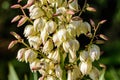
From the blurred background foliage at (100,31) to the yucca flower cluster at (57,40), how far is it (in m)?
3.27

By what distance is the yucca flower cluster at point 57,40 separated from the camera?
116 inches

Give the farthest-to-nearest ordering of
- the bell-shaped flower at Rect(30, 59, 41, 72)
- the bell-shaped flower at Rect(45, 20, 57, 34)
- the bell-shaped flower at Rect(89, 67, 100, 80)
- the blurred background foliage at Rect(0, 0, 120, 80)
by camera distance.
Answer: the blurred background foliage at Rect(0, 0, 120, 80), the bell-shaped flower at Rect(89, 67, 100, 80), the bell-shaped flower at Rect(30, 59, 41, 72), the bell-shaped flower at Rect(45, 20, 57, 34)

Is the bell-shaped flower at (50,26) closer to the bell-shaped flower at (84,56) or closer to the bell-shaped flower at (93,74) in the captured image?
the bell-shaped flower at (84,56)

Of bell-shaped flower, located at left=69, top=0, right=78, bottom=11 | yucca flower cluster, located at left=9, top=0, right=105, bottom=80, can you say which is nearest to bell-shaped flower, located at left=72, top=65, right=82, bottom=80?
yucca flower cluster, located at left=9, top=0, right=105, bottom=80

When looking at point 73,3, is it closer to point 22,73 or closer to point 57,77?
point 57,77

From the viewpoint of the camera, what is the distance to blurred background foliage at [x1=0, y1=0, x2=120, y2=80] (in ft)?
23.3

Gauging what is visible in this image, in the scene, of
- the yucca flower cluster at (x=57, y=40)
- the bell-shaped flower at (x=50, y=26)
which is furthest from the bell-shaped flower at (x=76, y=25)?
the bell-shaped flower at (x=50, y=26)

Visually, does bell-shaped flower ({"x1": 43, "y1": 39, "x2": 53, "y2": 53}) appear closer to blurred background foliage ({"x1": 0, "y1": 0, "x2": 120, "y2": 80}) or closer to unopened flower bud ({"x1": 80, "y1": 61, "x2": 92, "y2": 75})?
unopened flower bud ({"x1": 80, "y1": 61, "x2": 92, "y2": 75})

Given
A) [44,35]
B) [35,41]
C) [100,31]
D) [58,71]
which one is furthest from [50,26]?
[100,31]

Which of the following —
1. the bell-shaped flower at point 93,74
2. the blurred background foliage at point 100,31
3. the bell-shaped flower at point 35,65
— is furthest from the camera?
the blurred background foliage at point 100,31

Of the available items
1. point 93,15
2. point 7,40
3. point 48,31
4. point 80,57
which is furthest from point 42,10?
point 93,15

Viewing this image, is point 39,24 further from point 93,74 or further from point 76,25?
point 93,74

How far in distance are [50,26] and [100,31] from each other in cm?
546

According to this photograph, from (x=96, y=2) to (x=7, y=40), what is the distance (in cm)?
155
